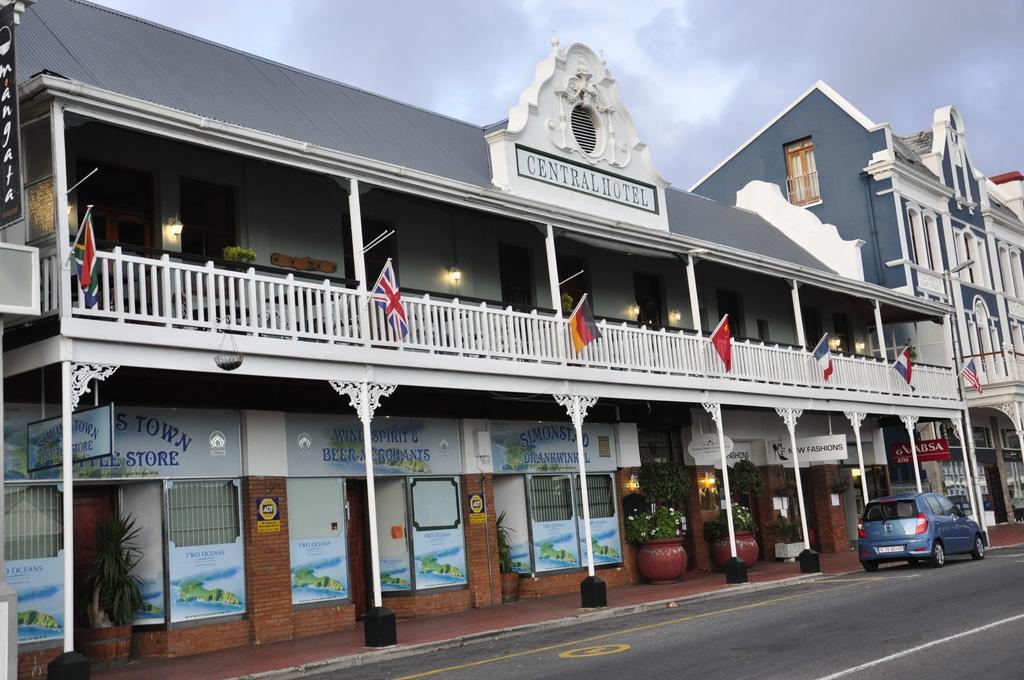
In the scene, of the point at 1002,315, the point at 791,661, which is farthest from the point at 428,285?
the point at 1002,315

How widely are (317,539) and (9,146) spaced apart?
24.3 feet

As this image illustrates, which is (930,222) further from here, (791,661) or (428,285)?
(791,661)

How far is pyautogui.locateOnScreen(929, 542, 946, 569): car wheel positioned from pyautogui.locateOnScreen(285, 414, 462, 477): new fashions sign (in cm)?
907

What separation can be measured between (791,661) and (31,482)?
8982 mm

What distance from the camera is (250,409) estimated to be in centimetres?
1576

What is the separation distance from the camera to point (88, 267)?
11727 mm

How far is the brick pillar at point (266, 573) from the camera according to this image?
1528 centimetres

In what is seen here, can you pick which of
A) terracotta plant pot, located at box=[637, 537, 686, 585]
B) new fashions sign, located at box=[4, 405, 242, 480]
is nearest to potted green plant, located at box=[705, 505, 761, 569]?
terracotta plant pot, located at box=[637, 537, 686, 585]

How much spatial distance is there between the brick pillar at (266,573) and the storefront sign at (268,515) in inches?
1.8

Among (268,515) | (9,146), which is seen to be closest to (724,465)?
(268,515)

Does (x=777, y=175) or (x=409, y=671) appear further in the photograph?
(x=777, y=175)

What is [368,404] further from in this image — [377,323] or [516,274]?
[516,274]

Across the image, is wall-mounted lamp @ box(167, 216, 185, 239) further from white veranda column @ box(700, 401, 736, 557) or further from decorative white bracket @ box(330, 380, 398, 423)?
white veranda column @ box(700, 401, 736, 557)

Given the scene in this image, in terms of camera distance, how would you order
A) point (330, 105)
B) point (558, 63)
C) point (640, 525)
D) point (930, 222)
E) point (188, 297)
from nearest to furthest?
point (188, 297)
point (330, 105)
point (558, 63)
point (640, 525)
point (930, 222)
